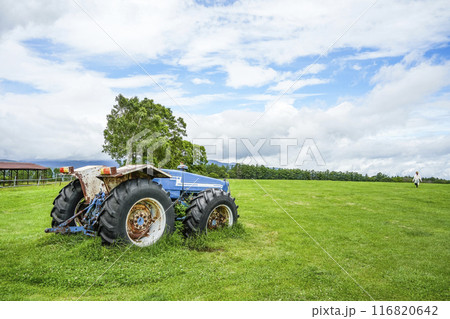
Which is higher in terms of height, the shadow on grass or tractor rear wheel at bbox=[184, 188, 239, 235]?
tractor rear wheel at bbox=[184, 188, 239, 235]

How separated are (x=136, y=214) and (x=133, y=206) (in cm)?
19

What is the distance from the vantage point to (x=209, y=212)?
651cm

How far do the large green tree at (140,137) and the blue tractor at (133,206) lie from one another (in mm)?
11955

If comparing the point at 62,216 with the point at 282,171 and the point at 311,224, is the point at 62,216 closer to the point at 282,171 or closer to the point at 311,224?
the point at 311,224

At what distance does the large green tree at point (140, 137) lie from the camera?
21.4m

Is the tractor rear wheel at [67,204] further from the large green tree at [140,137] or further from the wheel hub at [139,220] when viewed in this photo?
the large green tree at [140,137]

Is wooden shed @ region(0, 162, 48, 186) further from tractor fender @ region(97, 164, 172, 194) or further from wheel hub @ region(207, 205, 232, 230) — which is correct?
wheel hub @ region(207, 205, 232, 230)

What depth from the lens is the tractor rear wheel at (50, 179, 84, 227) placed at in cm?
649

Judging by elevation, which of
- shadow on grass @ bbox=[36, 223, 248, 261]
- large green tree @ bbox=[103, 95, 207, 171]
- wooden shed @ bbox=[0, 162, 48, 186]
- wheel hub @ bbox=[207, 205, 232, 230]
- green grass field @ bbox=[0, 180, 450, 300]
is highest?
large green tree @ bbox=[103, 95, 207, 171]

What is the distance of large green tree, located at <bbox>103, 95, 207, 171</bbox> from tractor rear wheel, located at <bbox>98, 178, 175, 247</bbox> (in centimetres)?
1287

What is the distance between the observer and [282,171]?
4891 centimetres

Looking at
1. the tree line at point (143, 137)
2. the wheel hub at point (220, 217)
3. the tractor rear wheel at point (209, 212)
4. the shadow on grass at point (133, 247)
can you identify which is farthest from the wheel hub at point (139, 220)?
the tree line at point (143, 137)

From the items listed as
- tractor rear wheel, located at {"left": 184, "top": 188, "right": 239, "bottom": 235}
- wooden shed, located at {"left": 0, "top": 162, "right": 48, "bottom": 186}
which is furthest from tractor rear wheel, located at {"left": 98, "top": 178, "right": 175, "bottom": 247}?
wooden shed, located at {"left": 0, "top": 162, "right": 48, "bottom": 186}

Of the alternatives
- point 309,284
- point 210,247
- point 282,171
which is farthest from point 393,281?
point 282,171
